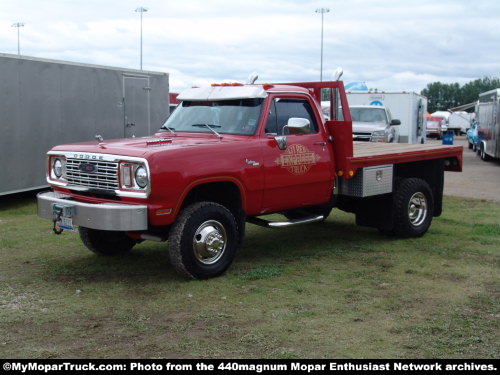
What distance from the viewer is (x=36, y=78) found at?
12.2 metres

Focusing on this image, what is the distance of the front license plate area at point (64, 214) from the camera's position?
6434mm

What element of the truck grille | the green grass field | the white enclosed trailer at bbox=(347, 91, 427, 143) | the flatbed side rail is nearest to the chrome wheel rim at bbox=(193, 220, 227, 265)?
the green grass field

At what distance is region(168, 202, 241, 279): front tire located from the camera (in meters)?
6.46

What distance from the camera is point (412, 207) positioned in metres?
9.22

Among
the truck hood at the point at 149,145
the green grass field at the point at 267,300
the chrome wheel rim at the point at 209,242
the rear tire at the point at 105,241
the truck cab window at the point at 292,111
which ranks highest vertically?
the truck cab window at the point at 292,111

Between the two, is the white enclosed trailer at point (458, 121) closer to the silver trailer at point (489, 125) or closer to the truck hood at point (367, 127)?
the silver trailer at point (489, 125)

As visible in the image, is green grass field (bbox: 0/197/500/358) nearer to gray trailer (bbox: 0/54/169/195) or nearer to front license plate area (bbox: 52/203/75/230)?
front license plate area (bbox: 52/203/75/230)

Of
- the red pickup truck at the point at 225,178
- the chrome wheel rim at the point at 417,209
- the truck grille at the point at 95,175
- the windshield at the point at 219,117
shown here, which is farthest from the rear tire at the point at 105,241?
the chrome wheel rim at the point at 417,209

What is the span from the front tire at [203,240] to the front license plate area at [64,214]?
3.37 feet

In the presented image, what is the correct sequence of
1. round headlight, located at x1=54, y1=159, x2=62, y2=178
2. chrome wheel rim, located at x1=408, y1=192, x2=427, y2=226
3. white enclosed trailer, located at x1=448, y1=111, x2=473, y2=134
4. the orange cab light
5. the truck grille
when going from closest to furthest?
the orange cab light, the truck grille, round headlight, located at x1=54, y1=159, x2=62, y2=178, chrome wheel rim, located at x1=408, y1=192, x2=427, y2=226, white enclosed trailer, located at x1=448, y1=111, x2=473, y2=134

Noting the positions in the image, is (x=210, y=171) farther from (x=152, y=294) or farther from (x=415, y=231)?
(x=415, y=231)

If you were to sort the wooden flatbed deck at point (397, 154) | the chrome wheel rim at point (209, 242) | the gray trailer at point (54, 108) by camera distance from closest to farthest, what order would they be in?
the chrome wheel rim at point (209, 242) < the wooden flatbed deck at point (397, 154) < the gray trailer at point (54, 108)

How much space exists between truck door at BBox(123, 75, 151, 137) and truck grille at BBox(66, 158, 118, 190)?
7643 millimetres
